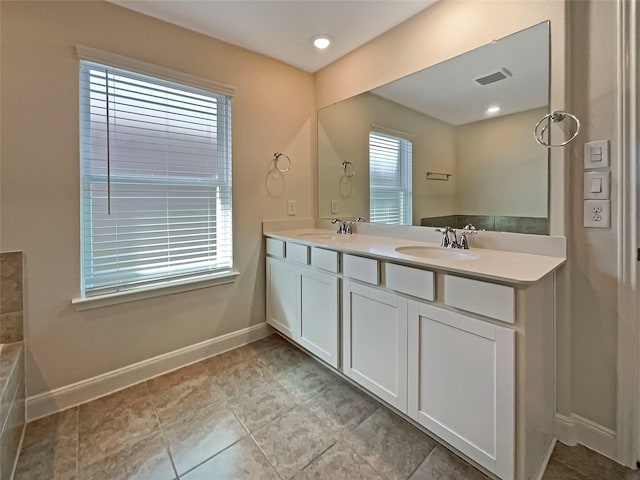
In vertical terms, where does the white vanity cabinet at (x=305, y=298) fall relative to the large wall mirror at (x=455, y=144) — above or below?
below

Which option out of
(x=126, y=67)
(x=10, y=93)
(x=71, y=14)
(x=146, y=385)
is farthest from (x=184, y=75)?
(x=146, y=385)

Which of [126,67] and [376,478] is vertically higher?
[126,67]

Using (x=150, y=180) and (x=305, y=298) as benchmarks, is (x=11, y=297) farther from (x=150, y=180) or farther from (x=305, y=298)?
(x=305, y=298)

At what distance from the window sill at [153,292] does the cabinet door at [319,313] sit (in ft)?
2.00

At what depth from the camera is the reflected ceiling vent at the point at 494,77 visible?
162 cm

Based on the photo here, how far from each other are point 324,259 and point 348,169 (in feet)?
3.31

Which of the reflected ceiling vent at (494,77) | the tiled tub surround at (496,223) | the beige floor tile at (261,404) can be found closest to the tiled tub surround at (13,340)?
the beige floor tile at (261,404)

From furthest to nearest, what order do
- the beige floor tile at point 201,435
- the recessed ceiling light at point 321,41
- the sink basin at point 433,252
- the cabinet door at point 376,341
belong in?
the recessed ceiling light at point 321,41 < the sink basin at point 433,252 < the cabinet door at point 376,341 < the beige floor tile at point 201,435

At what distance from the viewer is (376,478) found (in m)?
1.28

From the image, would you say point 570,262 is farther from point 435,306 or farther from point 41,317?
point 41,317

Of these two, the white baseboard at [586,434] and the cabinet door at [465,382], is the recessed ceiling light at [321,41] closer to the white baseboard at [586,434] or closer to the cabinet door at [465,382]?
the cabinet door at [465,382]

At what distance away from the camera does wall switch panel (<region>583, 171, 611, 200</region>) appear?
1333mm

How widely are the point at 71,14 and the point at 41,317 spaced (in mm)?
1631

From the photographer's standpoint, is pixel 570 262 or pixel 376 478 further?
pixel 570 262
